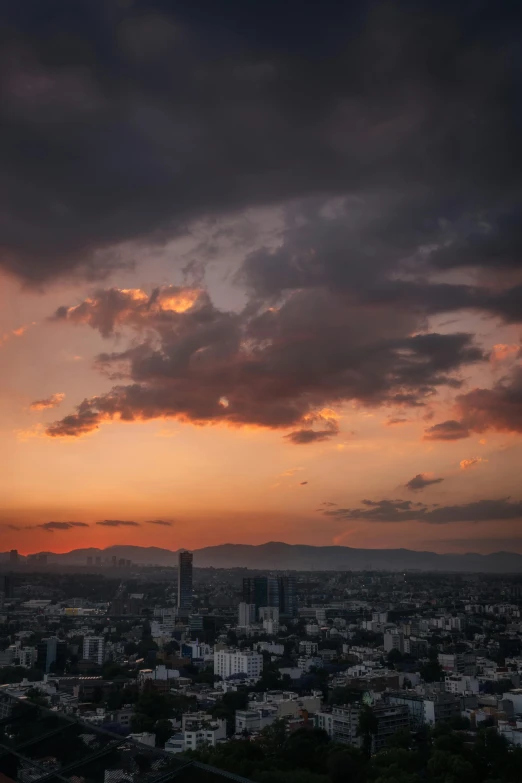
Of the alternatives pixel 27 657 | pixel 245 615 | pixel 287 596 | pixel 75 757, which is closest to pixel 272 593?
pixel 287 596

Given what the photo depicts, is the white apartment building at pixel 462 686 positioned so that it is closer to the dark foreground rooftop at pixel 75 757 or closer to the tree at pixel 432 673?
the tree at pixel 432 673

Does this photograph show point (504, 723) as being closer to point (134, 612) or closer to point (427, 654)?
point (427, 654)

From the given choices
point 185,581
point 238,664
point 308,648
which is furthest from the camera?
point 185,581

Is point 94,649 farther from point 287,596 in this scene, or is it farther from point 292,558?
point 292,558

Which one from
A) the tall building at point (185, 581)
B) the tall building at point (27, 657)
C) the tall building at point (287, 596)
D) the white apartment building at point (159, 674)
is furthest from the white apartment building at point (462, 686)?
the tall building at point (185, 581)

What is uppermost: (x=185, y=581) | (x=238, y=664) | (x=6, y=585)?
(x=185, y=581)

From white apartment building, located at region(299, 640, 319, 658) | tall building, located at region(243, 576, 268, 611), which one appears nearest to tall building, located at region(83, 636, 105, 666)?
white apartment building, located at region(299, 640, 319, 658)
